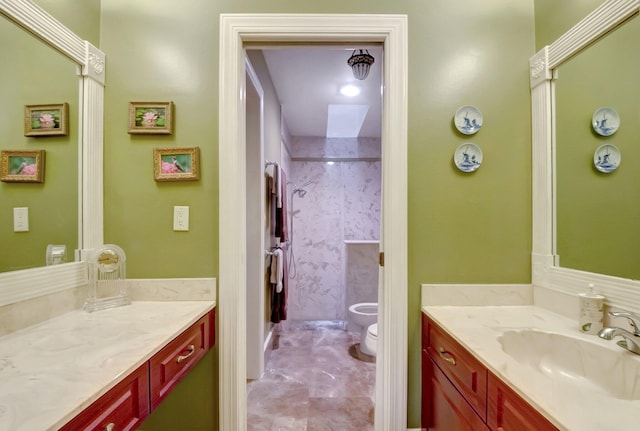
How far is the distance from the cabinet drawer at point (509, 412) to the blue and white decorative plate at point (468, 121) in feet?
3.82

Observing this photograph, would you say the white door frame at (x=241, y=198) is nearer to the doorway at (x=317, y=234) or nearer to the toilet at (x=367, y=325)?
the doorway at (x=317, y=234)

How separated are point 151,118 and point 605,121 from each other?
2085 mm

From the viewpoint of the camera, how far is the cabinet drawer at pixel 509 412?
0.73 m

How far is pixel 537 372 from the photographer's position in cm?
89

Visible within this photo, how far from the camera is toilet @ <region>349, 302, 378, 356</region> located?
8.54ft

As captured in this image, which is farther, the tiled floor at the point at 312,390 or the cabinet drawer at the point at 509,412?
the tiled floor at the point at 312,390

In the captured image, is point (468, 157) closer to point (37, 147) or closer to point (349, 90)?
point (349, 90)

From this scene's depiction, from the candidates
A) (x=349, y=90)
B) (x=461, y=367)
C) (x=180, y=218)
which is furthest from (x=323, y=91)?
(x=461, y=367)

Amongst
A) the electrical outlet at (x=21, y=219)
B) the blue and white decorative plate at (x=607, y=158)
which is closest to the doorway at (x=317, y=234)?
the blue and white decorative plate at (x=607, y=158)

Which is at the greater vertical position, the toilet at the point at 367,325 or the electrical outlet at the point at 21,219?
the electrical outlet at the point at 21,219

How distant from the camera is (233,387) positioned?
4.98ft

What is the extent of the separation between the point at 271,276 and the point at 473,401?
6.49 feet

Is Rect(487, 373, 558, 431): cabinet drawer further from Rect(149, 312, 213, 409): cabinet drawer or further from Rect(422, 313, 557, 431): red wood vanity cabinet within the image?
Rect(149, 312, 213, 409): cabinet drawer

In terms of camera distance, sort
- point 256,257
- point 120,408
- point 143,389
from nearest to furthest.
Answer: point 120,408
point 143,389
point 256,257
